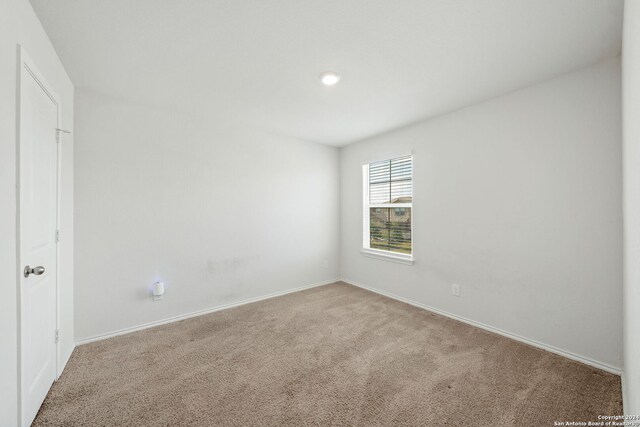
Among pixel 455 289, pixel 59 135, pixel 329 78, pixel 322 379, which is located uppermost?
pixel 329 78

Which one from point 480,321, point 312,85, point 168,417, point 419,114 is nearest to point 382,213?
point 419,114

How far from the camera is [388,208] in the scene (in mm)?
4066

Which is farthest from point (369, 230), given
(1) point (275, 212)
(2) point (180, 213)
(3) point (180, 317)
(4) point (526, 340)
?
(3) point (180, 317)

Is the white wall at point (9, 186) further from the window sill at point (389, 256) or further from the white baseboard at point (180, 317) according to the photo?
the window sill at point (389, 256)

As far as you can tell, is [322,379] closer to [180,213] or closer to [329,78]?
[180,213]

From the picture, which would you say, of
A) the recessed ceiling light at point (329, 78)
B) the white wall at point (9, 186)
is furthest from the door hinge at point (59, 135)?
the recessed ceiling light at point (329, 78)

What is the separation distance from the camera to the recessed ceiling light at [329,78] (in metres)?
2.26

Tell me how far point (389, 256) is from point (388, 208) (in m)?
0.76

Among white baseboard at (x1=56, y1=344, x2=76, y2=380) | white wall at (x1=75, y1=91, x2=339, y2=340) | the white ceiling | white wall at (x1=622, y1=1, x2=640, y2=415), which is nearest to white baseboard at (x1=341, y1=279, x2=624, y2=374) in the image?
white wall at (x1=622, y1=1, x2=640, y2=415)

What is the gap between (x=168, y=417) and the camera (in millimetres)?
1630

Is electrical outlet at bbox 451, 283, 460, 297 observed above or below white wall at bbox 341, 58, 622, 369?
below

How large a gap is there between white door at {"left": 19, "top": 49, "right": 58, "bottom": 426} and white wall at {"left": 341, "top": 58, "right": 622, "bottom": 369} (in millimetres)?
3618

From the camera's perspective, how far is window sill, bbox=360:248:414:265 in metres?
3.62

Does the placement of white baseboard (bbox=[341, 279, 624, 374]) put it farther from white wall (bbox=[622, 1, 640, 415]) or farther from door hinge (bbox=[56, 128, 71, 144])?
door hinge (bbox=[56, 128, 71, 144])
